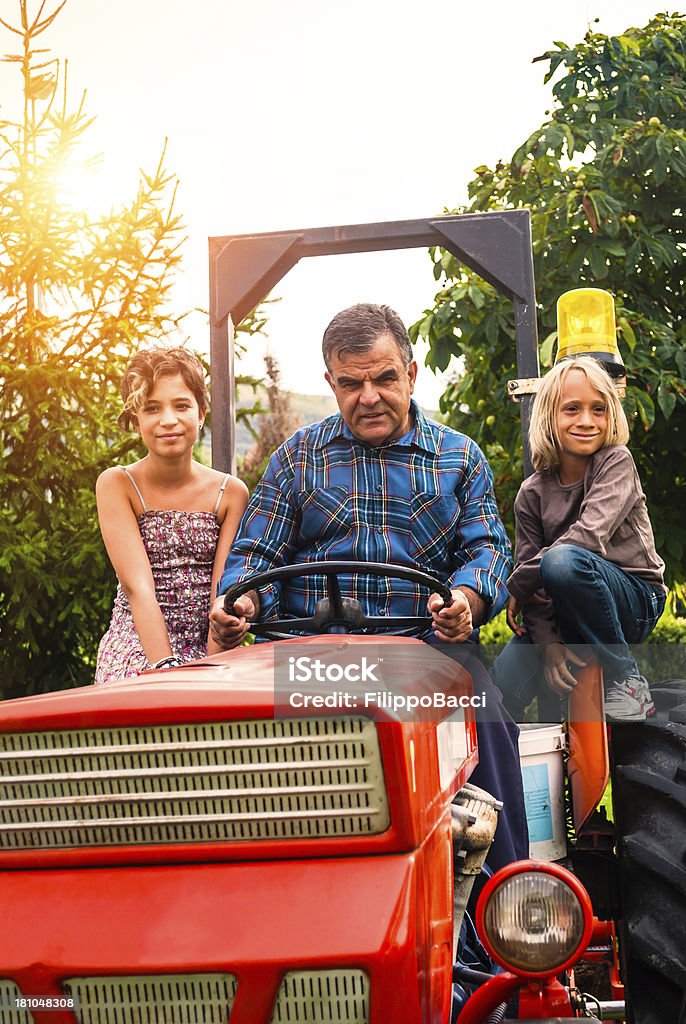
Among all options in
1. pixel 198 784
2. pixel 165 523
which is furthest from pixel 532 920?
pixel 165 523

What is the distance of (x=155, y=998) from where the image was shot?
1.45 m

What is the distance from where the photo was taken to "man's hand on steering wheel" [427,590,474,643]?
2262 mm

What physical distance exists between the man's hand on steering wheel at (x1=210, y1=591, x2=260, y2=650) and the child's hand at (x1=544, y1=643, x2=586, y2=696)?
2.34ft

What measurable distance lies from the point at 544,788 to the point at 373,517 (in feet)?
2.65

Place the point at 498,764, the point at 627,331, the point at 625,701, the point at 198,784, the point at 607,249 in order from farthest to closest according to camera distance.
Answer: the point at 607,249
the point at 627,331
the point at 625,701
the point at 498,764
the point at 198,784

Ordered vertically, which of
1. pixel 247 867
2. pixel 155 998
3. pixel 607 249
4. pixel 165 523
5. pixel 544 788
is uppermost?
pixel 607 249

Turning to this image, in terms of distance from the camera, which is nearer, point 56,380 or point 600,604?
point 600,604

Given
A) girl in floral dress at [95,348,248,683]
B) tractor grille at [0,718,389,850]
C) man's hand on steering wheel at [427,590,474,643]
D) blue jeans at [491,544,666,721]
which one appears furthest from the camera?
girl in floral dress at [95,348,248,683]

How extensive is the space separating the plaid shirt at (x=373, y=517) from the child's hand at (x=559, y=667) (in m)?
0.17

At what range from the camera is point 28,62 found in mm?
6305

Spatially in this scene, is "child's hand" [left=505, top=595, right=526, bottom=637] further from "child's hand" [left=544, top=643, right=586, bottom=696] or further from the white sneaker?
the white sneaker

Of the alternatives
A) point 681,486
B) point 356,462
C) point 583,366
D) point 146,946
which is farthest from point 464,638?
point 681,486

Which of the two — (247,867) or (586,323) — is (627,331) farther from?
(247,867)

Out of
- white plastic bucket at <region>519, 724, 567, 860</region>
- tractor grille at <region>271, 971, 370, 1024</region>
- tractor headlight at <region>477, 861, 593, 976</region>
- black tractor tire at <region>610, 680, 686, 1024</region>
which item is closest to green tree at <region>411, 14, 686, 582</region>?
white plastic bucket at <region>519, 724, 567, 860</region>
